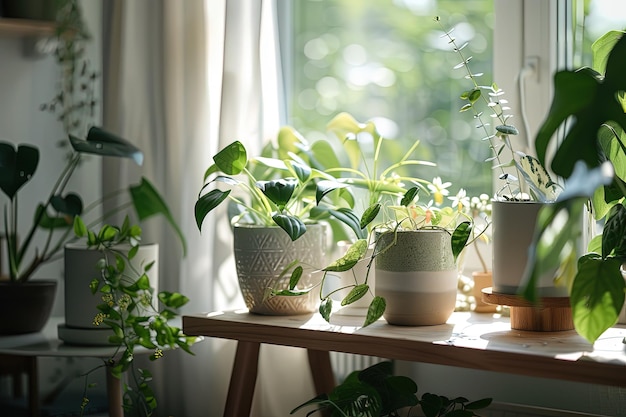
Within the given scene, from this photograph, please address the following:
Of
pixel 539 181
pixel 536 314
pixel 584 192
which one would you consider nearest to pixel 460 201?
pixel 539 181

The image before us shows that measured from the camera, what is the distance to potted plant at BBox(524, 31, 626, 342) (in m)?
0.91

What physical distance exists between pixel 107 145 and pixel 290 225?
0.44 metres

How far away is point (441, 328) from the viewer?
133 centimetres

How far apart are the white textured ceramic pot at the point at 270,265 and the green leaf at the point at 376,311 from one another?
0.58ft

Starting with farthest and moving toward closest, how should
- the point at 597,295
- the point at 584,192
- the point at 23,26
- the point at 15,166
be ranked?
1. the point at 23,26
2. the point at 15,166
3. the point at 597,295
4. the point at 584,192

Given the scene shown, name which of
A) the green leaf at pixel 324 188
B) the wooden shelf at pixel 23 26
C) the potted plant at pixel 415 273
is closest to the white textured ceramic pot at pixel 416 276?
the potted plant at pixel 415 273

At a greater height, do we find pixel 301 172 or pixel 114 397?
pixel 301 172

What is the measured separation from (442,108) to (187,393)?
80cm

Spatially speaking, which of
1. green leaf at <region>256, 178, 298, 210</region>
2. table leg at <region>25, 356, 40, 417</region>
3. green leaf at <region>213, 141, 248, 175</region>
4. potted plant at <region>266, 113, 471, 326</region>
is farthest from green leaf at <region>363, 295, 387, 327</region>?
table leg at <region>25, 356, 40, 417</region>

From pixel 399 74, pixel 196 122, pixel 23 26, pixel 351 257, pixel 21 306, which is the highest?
pixel 23 26

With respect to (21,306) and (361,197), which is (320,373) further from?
(21,306)

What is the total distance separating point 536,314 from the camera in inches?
50.6

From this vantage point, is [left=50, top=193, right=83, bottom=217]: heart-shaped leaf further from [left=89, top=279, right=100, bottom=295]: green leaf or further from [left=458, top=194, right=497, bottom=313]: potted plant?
[left=458, top=194, right=497, bottom=313]: potted plant

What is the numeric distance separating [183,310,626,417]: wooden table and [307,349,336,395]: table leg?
208mm
